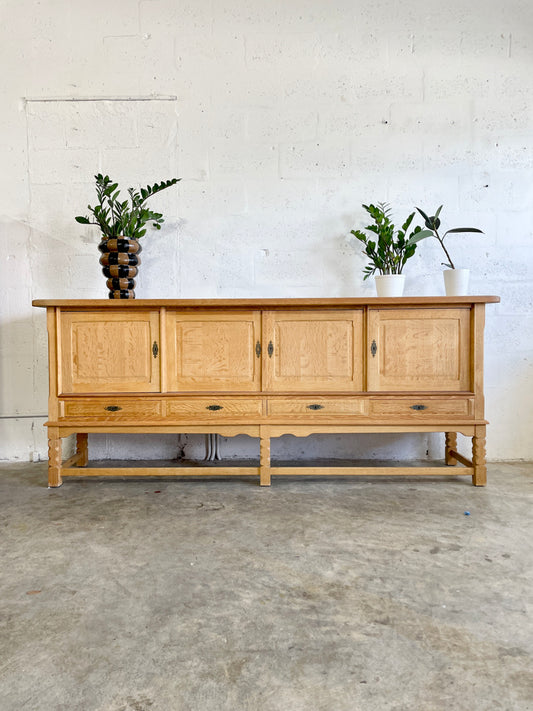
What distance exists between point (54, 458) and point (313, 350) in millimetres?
1554

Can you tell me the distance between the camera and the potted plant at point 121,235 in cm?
279

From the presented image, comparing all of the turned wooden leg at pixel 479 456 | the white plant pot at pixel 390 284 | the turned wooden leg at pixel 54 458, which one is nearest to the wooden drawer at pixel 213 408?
the turned wooden leg at pixel 54 458

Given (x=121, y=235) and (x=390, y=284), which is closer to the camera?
(x=390, y=284)

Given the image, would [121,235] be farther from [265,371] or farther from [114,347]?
[265,371]

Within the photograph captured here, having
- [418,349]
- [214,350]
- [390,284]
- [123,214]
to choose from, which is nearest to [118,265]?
[123,214]

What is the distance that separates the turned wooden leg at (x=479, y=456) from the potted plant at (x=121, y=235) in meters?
2.10

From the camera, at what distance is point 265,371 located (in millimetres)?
2621

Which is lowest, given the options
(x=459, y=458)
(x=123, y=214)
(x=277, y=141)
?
(x=459, y=458)

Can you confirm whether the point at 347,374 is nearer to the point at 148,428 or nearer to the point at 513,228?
the point at 148,428

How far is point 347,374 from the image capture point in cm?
262

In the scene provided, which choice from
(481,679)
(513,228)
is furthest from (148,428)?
(513,228)

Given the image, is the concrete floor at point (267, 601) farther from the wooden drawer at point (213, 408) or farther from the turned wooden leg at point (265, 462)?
the wooden drawer at point (213, 408)

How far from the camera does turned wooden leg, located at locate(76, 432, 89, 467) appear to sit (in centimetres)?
308

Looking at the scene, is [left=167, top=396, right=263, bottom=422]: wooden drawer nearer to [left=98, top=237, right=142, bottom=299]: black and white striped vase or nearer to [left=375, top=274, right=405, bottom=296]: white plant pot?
[left=98, top=237, right=142, bottom=299]: black and white striped vase
